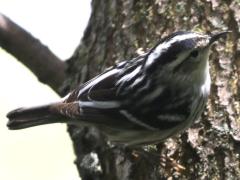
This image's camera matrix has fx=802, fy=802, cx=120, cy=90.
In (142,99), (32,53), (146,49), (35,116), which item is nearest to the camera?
(142,99)

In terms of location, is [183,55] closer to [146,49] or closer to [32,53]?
[146,49]

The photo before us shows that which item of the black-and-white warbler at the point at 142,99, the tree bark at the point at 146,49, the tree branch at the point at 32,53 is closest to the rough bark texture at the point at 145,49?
the tree bark at the point at 146,49

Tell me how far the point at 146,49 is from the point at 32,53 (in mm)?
898

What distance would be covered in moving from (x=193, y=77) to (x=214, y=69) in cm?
14

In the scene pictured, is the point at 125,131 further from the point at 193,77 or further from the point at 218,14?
the point at 218,14

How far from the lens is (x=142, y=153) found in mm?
4531

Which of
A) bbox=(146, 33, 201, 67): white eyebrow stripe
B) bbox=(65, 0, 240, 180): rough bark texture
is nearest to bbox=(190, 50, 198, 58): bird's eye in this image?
bbox=(146, 33, 201, 67): white eyebrow stripe

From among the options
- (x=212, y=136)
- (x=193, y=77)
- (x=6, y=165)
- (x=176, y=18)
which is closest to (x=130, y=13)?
(x=176, y=18)

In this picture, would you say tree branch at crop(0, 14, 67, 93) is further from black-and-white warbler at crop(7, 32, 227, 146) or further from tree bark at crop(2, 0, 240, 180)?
black-and-white warbler at crop(7, 32, 227, 146)

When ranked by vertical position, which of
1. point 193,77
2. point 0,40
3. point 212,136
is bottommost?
point 212,136

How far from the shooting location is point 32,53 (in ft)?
17.2

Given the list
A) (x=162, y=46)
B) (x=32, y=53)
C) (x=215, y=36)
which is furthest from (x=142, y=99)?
(x=32, y=53)

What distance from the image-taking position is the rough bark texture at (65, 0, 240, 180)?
439cm

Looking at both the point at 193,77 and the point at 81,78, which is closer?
the point at 193,77
